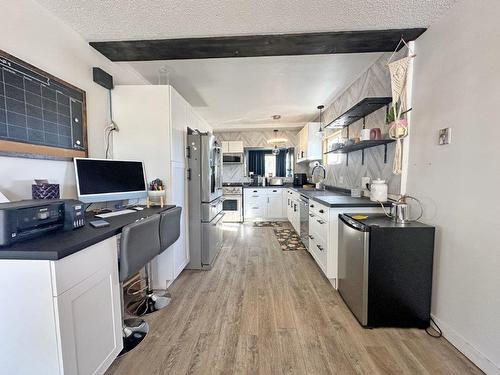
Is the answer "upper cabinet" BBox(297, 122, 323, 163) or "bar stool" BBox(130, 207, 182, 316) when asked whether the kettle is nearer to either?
"bar stool" BBox(130, 207, 182, 316)

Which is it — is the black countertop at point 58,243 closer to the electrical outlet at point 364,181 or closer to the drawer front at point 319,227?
the drawer front at point 319,227

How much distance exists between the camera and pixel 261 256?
Result: 3.18m

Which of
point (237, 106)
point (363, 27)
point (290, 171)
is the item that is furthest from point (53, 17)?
point (290, 171)

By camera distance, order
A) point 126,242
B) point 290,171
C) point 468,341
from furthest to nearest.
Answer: point 290,171 < point 468,341 < point 126,242

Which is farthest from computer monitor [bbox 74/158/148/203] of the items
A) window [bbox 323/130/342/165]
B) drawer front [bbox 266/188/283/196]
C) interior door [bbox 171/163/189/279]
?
drawer front [bbox 266/188/283/196]

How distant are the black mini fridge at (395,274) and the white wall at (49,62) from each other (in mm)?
2353

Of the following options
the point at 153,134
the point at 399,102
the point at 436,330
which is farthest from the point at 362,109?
the point at 153,134

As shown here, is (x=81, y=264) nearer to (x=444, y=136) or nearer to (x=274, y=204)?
(x=444, y=136)

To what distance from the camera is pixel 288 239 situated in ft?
13.0

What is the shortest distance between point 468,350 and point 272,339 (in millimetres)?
1264

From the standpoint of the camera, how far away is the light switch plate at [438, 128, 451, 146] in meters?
1.57

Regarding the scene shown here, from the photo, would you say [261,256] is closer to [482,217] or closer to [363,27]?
[482,217]

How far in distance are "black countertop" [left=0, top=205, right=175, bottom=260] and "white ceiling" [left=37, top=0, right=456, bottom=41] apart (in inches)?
60.8

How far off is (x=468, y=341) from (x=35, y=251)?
8.15ft
